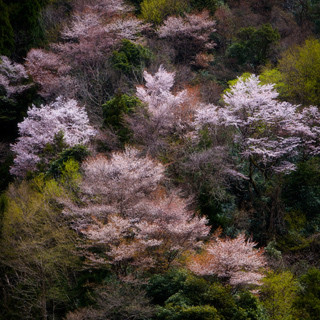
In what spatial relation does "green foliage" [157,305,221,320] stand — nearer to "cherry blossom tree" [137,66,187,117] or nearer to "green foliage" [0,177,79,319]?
"green foliage" [0,177,79,319]

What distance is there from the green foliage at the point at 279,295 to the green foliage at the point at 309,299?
247mm

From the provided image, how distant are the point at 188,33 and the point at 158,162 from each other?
1435cm

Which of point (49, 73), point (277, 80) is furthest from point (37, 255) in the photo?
point (277, 80)

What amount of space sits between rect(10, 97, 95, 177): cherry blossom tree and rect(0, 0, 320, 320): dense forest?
11 cm

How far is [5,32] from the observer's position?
23.8 m

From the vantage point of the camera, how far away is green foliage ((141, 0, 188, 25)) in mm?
29203

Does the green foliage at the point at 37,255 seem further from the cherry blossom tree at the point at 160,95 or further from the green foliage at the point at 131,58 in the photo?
the green foliage at the point at 131,58

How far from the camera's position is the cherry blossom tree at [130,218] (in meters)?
12.3

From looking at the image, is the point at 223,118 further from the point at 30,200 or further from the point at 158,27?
the point at 158,27

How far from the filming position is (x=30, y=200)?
15562 mm

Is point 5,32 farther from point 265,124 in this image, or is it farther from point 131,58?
point 265,124

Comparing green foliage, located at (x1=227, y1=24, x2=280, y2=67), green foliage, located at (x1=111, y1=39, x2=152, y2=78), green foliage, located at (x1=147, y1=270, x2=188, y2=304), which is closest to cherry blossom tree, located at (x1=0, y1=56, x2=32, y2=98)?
green foliage, located at (x1=111, y1=39, x2=152, y2=78)

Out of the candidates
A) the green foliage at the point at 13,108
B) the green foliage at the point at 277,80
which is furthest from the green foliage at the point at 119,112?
the green foliage at the point at 277,80

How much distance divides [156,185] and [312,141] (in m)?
8.33
